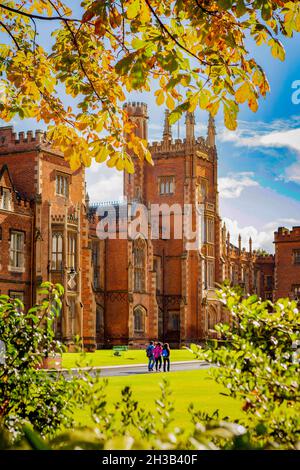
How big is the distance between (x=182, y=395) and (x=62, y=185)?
26.3 meters

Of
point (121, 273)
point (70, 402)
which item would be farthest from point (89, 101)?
point (121, 273)

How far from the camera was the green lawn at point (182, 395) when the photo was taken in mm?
14078

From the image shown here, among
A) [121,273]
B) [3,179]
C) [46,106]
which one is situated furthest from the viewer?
[121,273]

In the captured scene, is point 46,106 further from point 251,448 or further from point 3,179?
point 3,179

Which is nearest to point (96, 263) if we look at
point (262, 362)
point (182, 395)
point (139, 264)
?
point (139, 264)

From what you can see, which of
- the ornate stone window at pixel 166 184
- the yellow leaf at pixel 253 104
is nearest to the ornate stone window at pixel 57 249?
the ornate stone window at pixel 166 184

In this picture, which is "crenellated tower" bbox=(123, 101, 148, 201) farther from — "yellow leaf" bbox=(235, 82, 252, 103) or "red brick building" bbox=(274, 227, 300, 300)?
"yellow leaf" bbox=(235, 82, 252, 103)

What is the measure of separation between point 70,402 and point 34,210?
32.7 m

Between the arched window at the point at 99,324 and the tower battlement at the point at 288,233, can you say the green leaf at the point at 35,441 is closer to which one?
the arched window at the point at 99,324

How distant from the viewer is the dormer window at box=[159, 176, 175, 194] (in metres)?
63.6

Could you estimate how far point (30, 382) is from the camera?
25.3 ft

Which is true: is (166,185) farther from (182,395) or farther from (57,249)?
(182,395)

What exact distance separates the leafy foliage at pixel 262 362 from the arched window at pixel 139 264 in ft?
153

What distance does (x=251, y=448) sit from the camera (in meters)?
3.00
